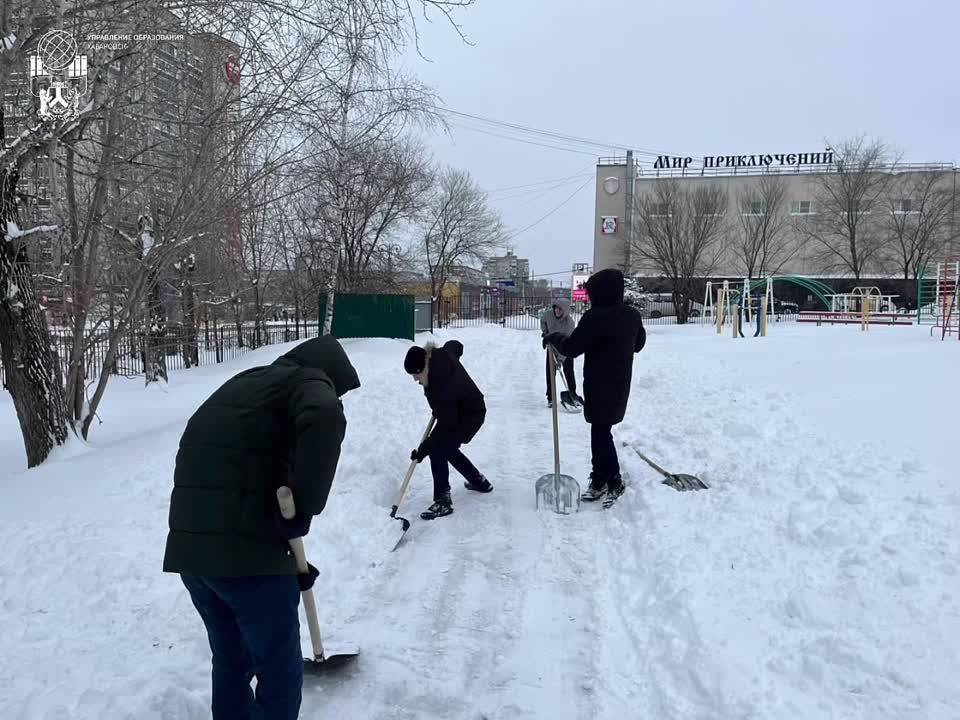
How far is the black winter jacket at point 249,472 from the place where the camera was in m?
2.19

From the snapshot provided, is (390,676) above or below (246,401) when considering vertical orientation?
below

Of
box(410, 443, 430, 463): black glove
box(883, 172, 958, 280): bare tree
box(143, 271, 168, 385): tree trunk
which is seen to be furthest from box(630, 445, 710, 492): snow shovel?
box(883, 172, 958, 280): bare tree

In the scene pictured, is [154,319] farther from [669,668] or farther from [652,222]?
[652,222]

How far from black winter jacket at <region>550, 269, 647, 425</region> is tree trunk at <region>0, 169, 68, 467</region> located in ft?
19.0

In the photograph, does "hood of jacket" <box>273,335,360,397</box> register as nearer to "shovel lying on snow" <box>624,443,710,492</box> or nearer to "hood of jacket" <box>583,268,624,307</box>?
"hood of jacket" <box>583,268,624,307</box>

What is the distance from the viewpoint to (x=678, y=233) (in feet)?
108

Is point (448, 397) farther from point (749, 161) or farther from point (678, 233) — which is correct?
point (749, 161)

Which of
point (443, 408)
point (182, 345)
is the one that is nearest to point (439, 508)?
point (443, 408)

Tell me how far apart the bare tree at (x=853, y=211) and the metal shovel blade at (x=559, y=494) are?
38.2m

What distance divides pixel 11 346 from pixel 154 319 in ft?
24.8

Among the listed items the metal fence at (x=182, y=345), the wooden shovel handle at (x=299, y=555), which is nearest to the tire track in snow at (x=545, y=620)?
the wooden shovel handle at (x=299, y=555)

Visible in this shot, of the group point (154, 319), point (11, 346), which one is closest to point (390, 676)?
point (11, 346)

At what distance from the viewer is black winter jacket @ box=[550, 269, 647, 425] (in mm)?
5539

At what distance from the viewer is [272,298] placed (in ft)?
85.5
